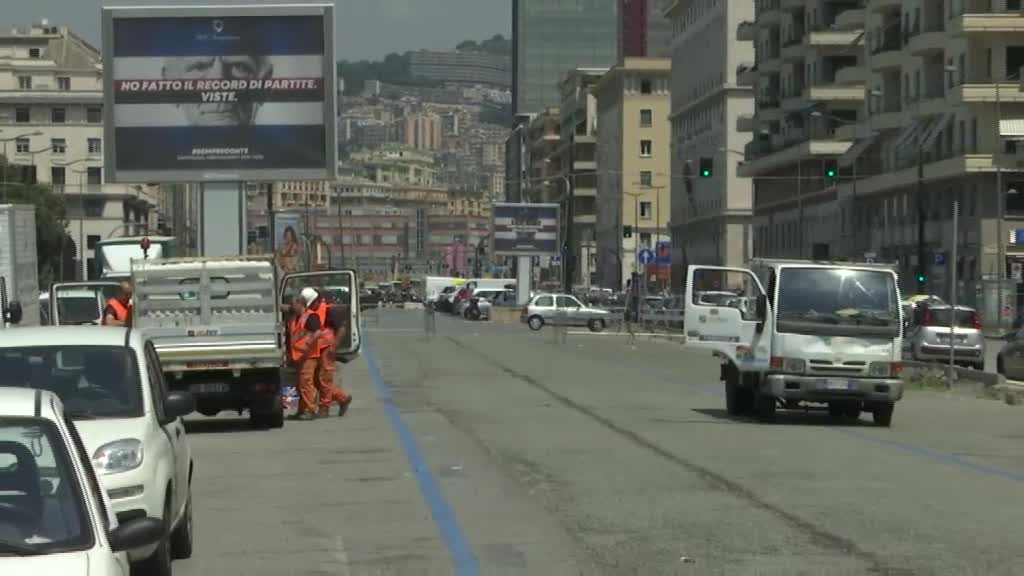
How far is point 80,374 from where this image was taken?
11.8 metres

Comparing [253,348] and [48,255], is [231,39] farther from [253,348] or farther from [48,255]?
[48,255]

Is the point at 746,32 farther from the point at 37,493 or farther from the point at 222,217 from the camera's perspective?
the point at 37,493

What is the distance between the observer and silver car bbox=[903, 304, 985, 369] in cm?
4544

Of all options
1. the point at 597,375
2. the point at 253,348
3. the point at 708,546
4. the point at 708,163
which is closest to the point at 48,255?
the point at 708,163

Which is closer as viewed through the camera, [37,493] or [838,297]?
[37,493]

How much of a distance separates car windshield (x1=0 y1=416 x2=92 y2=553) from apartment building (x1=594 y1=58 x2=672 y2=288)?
14578 cm

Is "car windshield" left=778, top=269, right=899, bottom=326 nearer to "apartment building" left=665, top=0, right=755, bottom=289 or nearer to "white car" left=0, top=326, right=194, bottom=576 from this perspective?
"white car" left=0, top=326, right=194, bottom=576

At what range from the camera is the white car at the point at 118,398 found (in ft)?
35.0

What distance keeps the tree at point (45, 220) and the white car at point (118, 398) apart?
9208cm

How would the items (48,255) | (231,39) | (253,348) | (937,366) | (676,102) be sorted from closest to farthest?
(253,348), (937,366), (231,39), (48,255), (676,102)

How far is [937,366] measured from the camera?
39000mm

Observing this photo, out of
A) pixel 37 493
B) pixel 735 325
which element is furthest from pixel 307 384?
pixel 37 493

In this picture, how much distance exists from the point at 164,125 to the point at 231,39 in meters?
2.64

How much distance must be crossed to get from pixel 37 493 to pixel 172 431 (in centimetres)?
470
